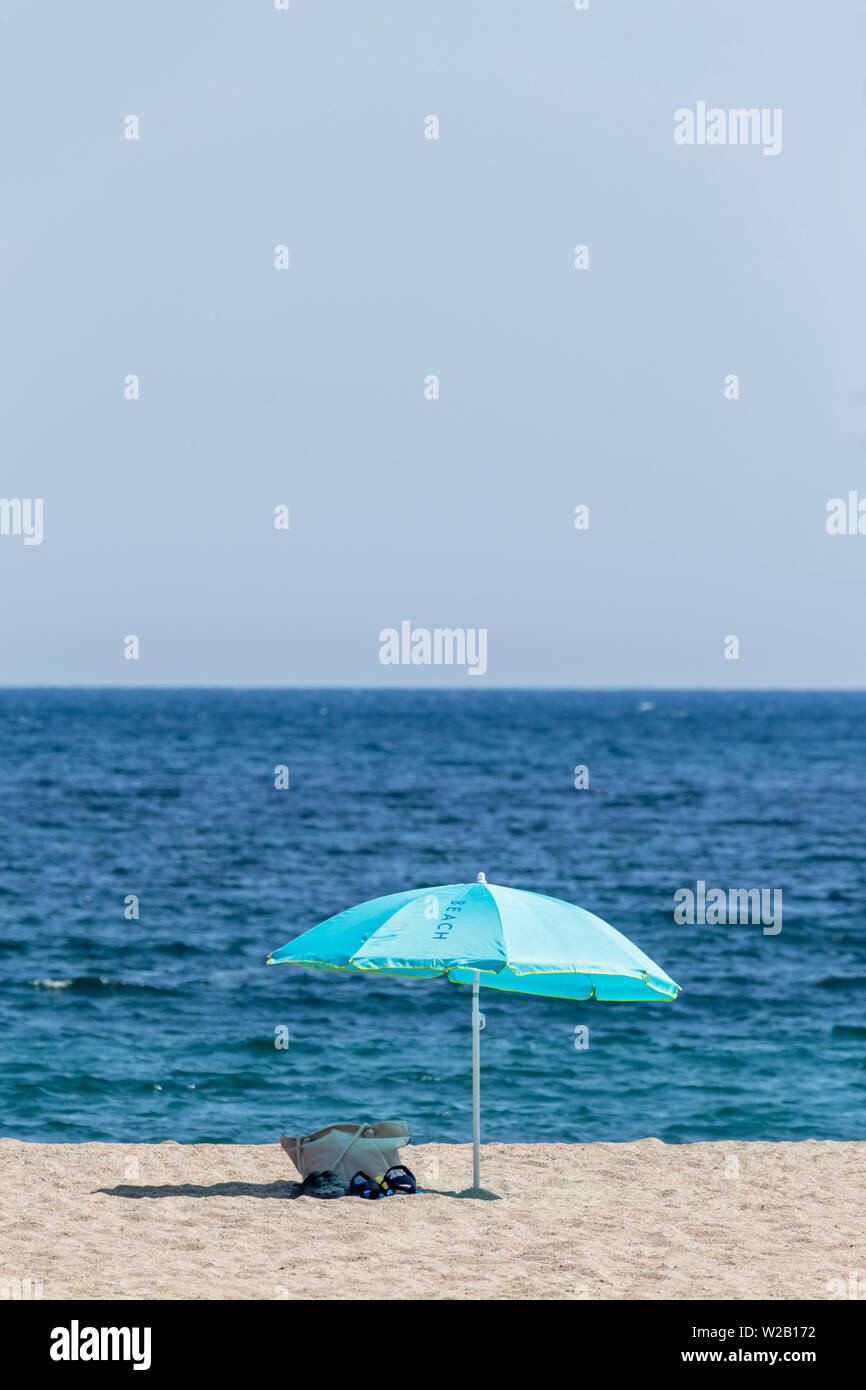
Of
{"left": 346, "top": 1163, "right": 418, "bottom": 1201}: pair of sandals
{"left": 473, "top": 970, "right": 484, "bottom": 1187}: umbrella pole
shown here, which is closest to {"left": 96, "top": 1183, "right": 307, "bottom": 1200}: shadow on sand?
{"left": 346, "top": 1163, "right": 418, "bottom": 1201}: pair of sandals

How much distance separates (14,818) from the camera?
55.2 meters

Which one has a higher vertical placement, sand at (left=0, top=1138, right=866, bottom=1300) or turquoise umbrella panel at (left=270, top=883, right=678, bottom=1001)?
turquoise umbrella panel at (left=270, top=883, right=678, bottom=1001)

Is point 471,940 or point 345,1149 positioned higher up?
point 471,940

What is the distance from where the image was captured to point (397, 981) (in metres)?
26.2

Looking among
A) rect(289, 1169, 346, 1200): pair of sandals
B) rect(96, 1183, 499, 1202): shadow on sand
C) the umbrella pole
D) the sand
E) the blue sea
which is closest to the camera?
the sand

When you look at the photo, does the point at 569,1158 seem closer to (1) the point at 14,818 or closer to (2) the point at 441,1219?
(2) the point at 441,1219

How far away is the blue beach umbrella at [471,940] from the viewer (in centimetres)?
1131

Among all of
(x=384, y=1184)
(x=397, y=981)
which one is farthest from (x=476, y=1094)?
(x=397, y=981)

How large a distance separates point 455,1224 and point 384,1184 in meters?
1.13

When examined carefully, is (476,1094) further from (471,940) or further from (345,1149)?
(471,940)

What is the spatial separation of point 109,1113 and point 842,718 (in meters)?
176

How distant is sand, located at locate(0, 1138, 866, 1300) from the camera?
33.0ft

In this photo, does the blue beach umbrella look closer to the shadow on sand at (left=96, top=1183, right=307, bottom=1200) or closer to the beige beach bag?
the beige beach bag

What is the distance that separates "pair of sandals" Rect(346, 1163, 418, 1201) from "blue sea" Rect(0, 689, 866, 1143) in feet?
13.4
